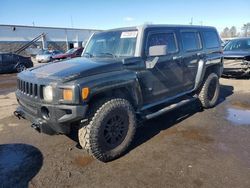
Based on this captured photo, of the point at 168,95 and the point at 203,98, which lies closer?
the point at 168,95

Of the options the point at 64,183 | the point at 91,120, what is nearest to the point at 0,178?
the point at 64,183

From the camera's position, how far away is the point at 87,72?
11.3 ft

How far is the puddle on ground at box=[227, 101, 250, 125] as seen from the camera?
5.32 meters

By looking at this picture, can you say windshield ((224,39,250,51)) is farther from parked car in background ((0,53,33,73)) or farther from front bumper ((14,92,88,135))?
parked car in background ((0,53,33,73))

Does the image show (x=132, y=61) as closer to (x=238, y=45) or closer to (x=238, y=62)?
(x=238, y=62)

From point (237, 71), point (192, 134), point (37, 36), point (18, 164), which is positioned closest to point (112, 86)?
point (18, 164)

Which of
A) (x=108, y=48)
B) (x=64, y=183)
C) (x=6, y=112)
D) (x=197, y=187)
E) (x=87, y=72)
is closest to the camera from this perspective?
(x=197, y=187)

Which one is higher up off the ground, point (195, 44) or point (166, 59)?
point (195, 44)

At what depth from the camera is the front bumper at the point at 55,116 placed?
127 inches

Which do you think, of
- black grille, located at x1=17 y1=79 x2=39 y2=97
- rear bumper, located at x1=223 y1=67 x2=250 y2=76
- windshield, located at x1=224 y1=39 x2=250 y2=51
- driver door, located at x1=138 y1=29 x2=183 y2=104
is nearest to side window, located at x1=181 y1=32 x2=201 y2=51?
driver door, located at x1=138 y1=29 x2=183 y2=104

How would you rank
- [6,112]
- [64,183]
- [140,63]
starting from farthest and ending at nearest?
1. [6,112]
2. [140,63]
3. [64,183]

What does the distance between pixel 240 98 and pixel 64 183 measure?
602cm

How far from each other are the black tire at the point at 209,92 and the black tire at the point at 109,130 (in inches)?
103

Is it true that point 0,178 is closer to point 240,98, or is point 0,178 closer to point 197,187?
point 197,187
